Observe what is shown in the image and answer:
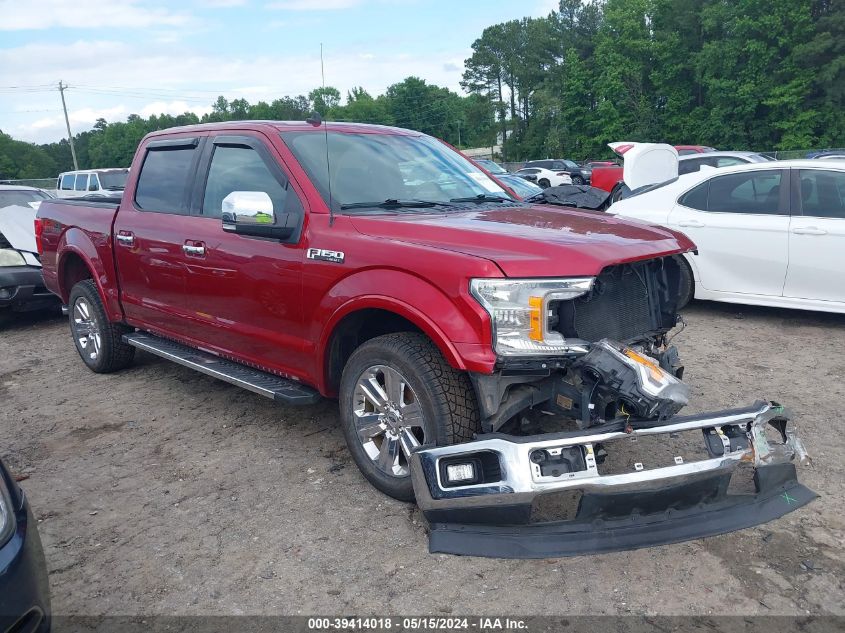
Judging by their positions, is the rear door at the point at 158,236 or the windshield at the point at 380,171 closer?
A: the windshield at the point at 380,171

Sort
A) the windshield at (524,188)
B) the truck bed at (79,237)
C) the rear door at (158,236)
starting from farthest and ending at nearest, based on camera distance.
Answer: the windshield at (524,188) → the truck bed at (79,237) → the rear door at (158,236)

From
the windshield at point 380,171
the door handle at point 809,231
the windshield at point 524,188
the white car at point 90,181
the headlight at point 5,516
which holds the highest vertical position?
the white car at point 90,181

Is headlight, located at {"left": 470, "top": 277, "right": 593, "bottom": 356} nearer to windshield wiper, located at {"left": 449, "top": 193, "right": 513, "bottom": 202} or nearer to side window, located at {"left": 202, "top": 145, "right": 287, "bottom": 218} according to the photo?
windshield wiper, located at {"left": 449, "top": 193, "right": 513, "bottom": 202}

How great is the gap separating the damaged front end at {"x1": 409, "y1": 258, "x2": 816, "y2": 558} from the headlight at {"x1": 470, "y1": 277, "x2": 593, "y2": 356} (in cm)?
3

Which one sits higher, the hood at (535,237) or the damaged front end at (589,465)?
the hood at (535,237)

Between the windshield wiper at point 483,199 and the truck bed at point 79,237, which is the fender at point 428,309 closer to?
the windshield wiper at point 483,199

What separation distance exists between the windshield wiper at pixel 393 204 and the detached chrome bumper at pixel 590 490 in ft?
4.91

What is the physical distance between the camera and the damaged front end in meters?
2.95

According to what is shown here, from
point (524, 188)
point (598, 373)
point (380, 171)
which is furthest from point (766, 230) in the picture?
point (524, 188)

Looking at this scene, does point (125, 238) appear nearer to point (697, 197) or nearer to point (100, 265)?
point (100, 265)

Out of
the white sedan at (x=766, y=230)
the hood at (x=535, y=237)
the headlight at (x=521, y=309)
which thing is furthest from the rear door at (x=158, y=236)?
the white sedan at (x=766, y=230)

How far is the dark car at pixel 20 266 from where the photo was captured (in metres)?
7.77

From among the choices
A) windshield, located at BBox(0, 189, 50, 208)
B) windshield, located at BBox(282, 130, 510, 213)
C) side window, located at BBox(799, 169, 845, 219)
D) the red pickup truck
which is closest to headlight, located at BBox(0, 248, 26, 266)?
windshield, located at BBox(0, 189, 50, 208)

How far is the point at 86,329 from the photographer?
6141mm
